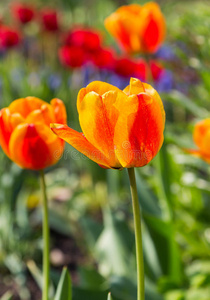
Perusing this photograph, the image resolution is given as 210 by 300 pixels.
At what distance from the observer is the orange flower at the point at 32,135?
0.70 meters

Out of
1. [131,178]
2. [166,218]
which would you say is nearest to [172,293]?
[166,218]

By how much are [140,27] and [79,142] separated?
34.0 inches

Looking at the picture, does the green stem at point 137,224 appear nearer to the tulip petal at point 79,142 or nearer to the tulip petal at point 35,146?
the tulip petal at point 79,142

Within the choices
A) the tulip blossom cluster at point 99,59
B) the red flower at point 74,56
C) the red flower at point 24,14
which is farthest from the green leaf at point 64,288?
the red flower at point 24,14

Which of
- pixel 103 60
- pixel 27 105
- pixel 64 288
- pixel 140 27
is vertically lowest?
pixel 103 60

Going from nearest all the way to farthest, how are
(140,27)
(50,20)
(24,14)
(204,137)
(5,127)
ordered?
1. (5,127)
2. (204,137)
3. (140,27)
4. (50,20)
5. (24,14)

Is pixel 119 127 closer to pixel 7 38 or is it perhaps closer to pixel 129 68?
pixel 129 68

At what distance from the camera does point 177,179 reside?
59.2 inches

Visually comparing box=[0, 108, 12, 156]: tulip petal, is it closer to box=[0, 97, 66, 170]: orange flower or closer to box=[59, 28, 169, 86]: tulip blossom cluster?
box=[0, 97, 66, 170]: orange flower

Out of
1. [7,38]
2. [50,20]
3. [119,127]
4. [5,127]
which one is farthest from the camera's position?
[50,20]

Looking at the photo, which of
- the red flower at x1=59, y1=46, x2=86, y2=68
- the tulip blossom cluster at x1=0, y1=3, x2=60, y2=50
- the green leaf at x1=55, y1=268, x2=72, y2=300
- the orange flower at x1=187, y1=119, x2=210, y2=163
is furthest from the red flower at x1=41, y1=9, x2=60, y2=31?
the green leaf at x1=55, y1=268, x2=72, y2=300

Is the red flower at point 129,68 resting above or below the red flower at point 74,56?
below

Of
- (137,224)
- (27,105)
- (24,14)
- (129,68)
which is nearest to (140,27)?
(27,105)

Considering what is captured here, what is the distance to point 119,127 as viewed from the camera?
1.69 feet
